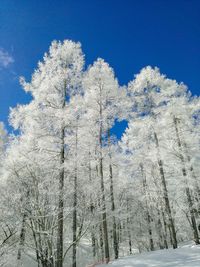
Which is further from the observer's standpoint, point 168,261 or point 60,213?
point 168,261

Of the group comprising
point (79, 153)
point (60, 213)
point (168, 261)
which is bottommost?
point (168, 261)

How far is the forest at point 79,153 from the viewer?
26.3ft

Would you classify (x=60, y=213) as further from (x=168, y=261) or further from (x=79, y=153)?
(x=168, y=261)

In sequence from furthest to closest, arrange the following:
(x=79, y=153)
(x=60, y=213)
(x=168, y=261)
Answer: (x=79, y=153) → (x=168, y=261) → (x=60, y=213)

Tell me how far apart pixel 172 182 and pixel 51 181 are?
898 cm

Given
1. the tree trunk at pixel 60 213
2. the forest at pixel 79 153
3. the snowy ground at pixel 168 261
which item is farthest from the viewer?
the forest at pixel 79 153

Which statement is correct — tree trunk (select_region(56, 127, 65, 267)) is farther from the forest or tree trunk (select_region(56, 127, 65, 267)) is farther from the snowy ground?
the snowy ground

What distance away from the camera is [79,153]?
11539 millimetres

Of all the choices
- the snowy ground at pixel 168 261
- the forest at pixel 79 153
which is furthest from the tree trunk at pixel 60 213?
the snowy ground at pixel 168 261

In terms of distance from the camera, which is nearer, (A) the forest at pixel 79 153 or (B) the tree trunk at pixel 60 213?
(B) the tree trunk at pixel 60 213

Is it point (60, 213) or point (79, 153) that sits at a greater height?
point (79, 153)

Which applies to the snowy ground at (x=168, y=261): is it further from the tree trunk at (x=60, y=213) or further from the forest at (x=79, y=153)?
the tree trunk at (x=60, y=213)

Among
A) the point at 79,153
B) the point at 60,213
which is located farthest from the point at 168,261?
the point at 79,153

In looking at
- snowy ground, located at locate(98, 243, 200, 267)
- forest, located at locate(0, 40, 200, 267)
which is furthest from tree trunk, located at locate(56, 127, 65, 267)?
snowy ground, located at locate(98, 243, 200, 267)
